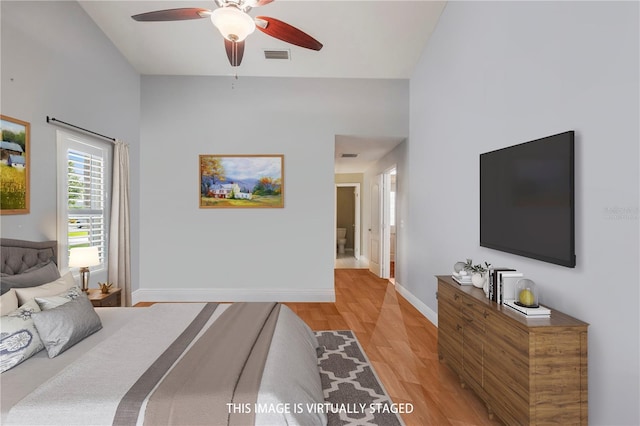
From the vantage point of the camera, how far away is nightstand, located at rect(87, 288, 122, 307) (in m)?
2.96

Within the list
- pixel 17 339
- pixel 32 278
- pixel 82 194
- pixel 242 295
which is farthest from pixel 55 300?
pixel 242 295

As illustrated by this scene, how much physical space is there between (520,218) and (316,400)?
1.79 m

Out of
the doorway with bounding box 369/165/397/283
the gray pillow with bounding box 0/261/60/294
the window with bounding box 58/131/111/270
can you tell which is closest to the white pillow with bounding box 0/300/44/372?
the gray pillow with bounding box 0/261/60/294

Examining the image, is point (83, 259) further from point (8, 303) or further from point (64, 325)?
point (64, 325)

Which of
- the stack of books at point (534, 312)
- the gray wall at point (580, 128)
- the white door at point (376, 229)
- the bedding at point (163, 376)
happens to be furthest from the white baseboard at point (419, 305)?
the bedding at point (163, 376)

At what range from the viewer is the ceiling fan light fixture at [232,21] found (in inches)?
73.9

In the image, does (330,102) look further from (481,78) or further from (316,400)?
(316,400)

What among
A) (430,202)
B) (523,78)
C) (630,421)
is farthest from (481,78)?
(630,421)

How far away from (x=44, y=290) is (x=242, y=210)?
2.62 meters

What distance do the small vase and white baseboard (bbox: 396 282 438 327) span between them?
1.30m

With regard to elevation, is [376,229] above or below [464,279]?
above

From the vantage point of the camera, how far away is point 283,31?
2195 mm

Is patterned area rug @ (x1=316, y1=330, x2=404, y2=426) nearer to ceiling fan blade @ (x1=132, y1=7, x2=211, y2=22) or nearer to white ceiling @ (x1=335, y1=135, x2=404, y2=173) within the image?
ceiling fan blade @ (x1=132, y1=7, x2=211, y2=22)

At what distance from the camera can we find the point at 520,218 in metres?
2.26
